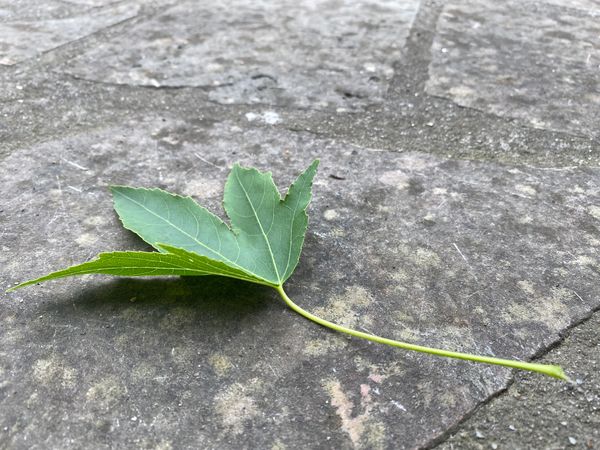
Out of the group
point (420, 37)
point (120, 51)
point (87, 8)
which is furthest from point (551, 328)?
point (87, 8)

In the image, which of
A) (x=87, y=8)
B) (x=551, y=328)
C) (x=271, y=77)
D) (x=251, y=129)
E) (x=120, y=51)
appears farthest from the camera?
(x=87, y=8)

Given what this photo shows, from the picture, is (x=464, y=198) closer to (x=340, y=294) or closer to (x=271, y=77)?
(x=340, y=294)

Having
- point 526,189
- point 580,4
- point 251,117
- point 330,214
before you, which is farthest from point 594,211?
point 580,4

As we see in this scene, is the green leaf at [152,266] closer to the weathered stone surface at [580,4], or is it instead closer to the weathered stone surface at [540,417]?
the weathered stone surface at [540,417]

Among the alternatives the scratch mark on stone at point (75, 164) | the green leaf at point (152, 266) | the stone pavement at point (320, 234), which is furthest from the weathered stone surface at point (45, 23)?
the green leaf at point (152, 266)

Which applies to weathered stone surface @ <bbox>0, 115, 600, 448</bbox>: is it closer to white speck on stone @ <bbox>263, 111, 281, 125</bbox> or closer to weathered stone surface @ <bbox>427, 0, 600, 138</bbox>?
white speck on stone @ <bbox>263, 111, 281, 125</bbox>

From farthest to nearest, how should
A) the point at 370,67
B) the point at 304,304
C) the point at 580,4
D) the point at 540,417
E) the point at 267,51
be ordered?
the point at 580,4
the point at 267,51
the point at 370,67
the point at 304,304
the point at 540,417

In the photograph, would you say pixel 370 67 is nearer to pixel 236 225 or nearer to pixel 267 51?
pixel 267 51
